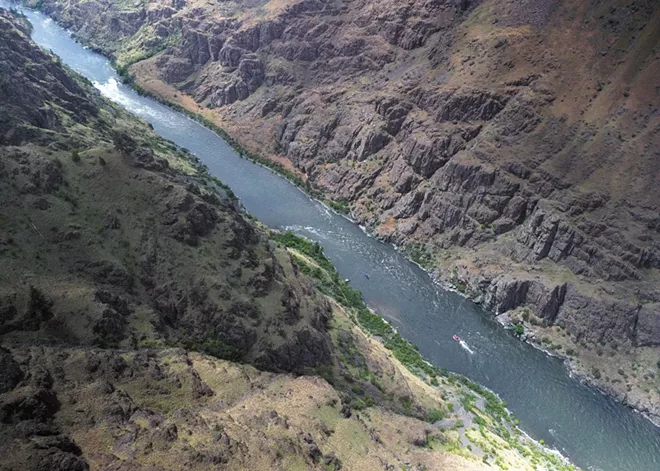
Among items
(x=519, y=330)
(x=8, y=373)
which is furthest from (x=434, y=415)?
(x=8, y=373)

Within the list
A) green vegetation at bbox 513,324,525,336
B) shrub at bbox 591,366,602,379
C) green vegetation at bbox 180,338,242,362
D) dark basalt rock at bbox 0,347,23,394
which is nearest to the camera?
dark basalt rock at bbox 0,347,23,394

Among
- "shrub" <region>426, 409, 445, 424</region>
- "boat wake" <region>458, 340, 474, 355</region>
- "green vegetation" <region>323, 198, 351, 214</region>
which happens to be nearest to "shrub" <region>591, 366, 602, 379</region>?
"boat wake" <region>458, 340, 474, 355</region>

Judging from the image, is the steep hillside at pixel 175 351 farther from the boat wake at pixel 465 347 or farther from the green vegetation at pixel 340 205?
the green vegetation at pixel 340 205

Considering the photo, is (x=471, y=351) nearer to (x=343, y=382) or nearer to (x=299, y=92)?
(x=343, y=382)

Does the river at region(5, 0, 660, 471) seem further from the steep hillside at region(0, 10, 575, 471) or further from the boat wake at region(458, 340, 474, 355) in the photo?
the steep hillside at region(0, 10, 575, 471)

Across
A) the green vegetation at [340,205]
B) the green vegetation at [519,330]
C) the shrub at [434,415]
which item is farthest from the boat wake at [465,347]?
the green vegetation at [340,205]

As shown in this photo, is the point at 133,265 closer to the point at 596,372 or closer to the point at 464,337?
the point at 464,337
